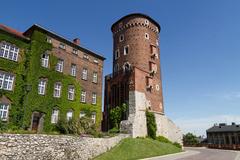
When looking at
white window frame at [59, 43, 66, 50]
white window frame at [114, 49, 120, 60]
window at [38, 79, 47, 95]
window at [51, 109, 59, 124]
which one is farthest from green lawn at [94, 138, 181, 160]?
white window frame at [114, 49, 120, 60]

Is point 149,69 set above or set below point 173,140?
above

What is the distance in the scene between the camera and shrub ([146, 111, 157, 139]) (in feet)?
110

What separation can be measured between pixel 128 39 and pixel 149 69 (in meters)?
8.03

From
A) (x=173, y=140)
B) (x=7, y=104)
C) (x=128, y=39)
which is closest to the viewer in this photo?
(x=7, y=104)

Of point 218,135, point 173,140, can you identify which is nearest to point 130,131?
point 173,140

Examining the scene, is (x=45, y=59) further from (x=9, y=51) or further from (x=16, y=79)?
(x=16, y=79)

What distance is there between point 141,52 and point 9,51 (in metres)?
24.5

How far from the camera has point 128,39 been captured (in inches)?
1652

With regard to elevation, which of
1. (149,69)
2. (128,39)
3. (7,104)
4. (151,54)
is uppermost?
(128,39)

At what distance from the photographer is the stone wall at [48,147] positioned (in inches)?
539

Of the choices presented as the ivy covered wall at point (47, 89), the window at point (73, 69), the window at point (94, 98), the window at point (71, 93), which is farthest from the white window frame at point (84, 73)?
the window at point (94, 98)

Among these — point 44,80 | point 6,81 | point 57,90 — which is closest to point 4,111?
point 6,81

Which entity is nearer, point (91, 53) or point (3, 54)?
point (3, 54)

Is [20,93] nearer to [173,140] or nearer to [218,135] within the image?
[173,140]
